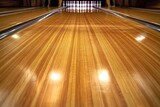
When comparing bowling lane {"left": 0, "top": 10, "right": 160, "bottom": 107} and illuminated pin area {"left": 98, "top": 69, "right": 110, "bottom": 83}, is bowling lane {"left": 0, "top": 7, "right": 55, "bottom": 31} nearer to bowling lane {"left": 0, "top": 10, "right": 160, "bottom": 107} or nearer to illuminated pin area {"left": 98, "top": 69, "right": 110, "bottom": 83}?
bowling lane {"left": 0, "top": 10, "right": 160, "bottom": 107}

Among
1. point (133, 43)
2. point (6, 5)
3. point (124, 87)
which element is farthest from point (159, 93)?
point (6, 5)

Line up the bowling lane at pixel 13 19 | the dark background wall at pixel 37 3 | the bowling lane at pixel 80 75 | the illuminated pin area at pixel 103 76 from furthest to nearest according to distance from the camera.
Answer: the dark background wall at pixel 37 3 < the bowling lane at pixel 13 19 < the illuminated pin area at pixel 103 76 < the bowling lane at pixel 80 75

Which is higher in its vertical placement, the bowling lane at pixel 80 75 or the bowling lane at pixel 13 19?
the bowling lane at pixel 13 19

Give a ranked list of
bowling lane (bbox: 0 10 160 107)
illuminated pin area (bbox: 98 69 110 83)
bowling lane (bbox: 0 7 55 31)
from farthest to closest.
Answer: bowling lane (bbox: 0 7 55 31), illuminated pin area (bbox: 98 69 110 83), bowling lane (bbox: 0 10 160 107)

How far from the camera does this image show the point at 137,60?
0.96 meters

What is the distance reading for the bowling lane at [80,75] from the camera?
59cm

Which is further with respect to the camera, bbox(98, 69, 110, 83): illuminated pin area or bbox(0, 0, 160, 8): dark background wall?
bbox(0, 0, 160, 8): dark background wall

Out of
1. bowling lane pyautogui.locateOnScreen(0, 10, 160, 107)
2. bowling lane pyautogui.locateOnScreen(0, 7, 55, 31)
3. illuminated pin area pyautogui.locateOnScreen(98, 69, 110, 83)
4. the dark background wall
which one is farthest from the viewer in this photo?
the dark background wall

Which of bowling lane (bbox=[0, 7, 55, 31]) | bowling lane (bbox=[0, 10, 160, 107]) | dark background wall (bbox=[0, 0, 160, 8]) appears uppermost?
dark background wall (bbox=[0, 0, 160, 8])

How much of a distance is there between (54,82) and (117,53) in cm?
46

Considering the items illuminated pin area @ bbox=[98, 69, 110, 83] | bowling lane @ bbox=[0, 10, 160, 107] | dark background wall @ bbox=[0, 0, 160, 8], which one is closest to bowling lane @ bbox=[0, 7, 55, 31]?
bowling lane @ bbox=[0, 10, 160, 107]

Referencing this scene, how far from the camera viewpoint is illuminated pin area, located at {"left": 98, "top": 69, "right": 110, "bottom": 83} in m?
0.73

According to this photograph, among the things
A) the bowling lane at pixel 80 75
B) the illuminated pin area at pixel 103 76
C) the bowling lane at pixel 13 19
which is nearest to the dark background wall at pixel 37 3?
the bowling lane at pixel 13 19

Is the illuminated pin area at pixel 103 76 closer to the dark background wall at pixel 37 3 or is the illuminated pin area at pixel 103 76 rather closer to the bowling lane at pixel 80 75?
the bowling lane at pixel 80 75
